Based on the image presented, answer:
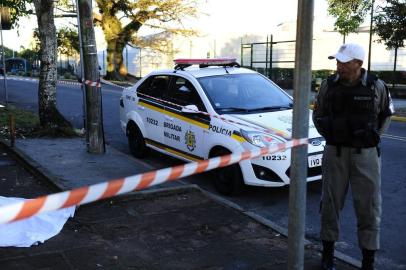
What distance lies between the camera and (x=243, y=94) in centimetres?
712

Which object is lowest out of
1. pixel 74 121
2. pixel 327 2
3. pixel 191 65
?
pixel 74 121

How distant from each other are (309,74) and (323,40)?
2783 centimetres

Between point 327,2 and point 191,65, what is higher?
point 327,2

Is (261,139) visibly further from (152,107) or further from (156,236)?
(152,107)

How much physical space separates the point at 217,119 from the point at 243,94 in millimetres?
813

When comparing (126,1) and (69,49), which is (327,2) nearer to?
(126,1)

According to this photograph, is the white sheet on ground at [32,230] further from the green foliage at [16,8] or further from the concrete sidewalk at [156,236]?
the green foliage at [16,8]

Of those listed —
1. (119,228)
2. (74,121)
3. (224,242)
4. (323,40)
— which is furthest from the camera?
(323,40)

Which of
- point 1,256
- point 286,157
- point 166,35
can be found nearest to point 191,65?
point 286,157

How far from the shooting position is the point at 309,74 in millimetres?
3281

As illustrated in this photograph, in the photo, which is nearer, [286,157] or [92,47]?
[286,157]

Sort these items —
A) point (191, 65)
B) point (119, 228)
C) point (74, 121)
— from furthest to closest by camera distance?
point (74, 121) < point (191, 65) < point (119, 228)

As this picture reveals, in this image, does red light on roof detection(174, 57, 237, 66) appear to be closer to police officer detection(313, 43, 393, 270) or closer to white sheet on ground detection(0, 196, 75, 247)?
white sheet on ground detection(0, 196, 75, 247)

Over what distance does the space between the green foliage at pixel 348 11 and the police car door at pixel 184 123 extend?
11.2 metres
